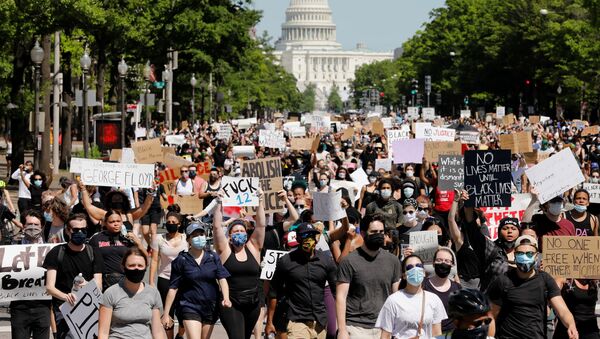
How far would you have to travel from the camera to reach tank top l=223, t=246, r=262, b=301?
12.1 m

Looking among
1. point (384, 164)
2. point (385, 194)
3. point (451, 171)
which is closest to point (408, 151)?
point (384, 164)

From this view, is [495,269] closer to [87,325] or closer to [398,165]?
[87,325]

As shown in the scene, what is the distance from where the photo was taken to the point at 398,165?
26188 millimetres

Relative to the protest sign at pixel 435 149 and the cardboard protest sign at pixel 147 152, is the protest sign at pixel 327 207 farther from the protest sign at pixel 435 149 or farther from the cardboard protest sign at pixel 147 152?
the cardboard protest sign at pixel 147 152

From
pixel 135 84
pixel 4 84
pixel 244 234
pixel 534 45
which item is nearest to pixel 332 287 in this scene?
pixel 244 234

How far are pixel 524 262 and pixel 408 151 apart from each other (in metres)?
13.5

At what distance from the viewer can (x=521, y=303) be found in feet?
32.1

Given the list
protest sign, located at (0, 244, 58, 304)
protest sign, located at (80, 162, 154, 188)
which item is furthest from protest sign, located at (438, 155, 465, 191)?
protest sign, located at (0, 244, 58, 304)

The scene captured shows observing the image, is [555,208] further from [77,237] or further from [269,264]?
[77,237]

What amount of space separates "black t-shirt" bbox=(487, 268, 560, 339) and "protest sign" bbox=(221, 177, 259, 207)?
5.11 metres

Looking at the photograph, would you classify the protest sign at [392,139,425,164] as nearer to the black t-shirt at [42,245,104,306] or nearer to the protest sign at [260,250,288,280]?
the protest sign at [260,250,288,280]

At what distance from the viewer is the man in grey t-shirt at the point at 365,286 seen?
10797 millimetres

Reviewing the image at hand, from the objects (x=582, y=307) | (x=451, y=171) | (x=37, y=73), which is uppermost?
(x=37, y=73)

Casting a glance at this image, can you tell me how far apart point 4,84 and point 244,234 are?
1335 inches
